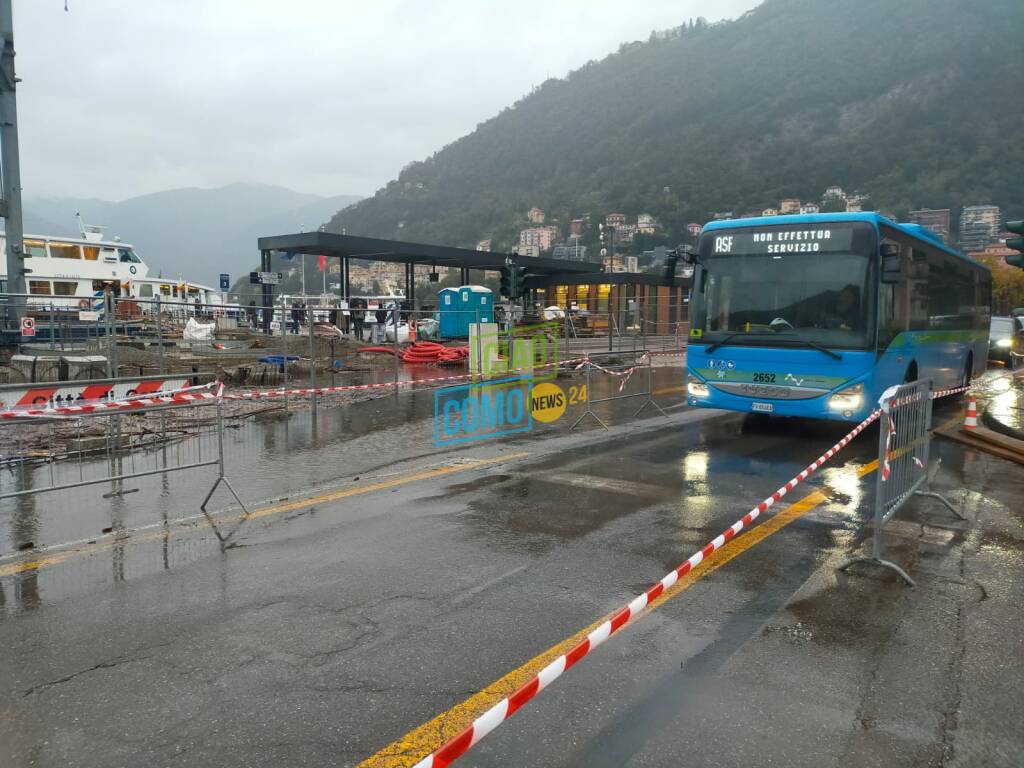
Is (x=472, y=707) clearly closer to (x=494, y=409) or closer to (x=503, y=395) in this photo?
(x=494, y=409)

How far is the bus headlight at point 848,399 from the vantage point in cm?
917

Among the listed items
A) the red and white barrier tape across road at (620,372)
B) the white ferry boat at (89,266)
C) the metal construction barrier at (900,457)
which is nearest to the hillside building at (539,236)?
the white ferry boat at (89,266)

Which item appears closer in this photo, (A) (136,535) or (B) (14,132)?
(A) (136,535)

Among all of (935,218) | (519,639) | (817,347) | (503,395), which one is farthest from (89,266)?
(935,218)

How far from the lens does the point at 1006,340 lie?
26391 mm

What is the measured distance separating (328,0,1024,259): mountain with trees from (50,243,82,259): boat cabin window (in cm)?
11457

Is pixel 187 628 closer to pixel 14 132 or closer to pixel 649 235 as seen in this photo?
pixel 14 132

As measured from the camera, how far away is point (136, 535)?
588 cm

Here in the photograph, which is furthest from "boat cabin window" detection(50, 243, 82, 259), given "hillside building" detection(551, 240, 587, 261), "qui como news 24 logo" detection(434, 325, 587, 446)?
"hillside building" detection(551, 240, 587, 261)

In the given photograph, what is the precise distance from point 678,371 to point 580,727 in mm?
20384

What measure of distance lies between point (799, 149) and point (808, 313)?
177066mm

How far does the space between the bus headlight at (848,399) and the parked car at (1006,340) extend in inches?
830

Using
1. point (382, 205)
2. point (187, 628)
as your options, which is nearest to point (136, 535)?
point (187, 628)

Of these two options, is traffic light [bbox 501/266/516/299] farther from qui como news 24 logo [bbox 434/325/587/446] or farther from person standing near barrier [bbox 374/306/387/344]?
person standing near barrier [bbox 374/306/387/344]
